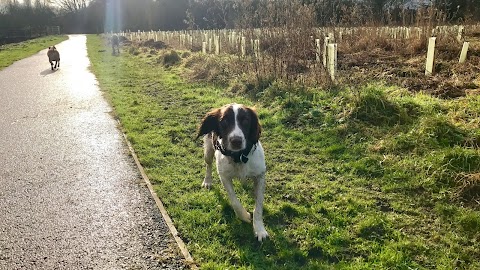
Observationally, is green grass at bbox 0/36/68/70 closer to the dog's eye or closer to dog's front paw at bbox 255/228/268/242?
the dog's eye

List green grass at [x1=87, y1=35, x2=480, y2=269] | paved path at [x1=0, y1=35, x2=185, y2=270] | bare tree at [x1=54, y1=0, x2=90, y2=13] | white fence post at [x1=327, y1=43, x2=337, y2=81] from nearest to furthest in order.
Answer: green grass at [x1=87, y1=35, x2=480, y2=269], paved path at [x1=0, y1=35, x2=185, y2=270], white fence post at [x1=327, y1=43, x2=337, y2=81], bare tree at [x1=54, y1=0, x2=90, y2=13]

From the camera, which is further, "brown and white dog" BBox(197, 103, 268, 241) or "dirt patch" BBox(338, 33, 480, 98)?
"dirt patch" BBox(338, 33, 480, 98)

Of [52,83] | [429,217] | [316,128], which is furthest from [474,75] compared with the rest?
[52,83]

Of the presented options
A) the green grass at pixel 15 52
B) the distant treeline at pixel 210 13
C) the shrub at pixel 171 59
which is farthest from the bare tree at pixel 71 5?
the shrub at pixel 171 59

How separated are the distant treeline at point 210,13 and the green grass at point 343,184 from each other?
440 centimetres

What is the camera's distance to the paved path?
3.39 m

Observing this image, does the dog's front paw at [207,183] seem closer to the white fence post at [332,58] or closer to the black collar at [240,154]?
the black collar at [240,154]

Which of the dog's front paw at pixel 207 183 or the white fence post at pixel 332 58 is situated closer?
the dog's front paw at pixel 207 183

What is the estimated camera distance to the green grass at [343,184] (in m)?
→ 3.28

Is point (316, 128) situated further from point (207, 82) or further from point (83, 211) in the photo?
point (207, 82)

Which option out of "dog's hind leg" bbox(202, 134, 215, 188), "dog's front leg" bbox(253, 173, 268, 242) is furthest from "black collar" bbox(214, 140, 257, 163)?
"dog's hind leg" bbox(202, 134, 215, 188)

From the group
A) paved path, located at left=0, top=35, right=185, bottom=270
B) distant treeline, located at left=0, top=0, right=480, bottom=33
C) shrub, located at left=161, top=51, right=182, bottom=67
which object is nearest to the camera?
paved path, located at left=0, top=35, right=185, bottom=270

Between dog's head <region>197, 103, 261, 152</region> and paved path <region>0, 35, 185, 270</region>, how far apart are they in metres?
1.04

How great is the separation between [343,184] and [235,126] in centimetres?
158
